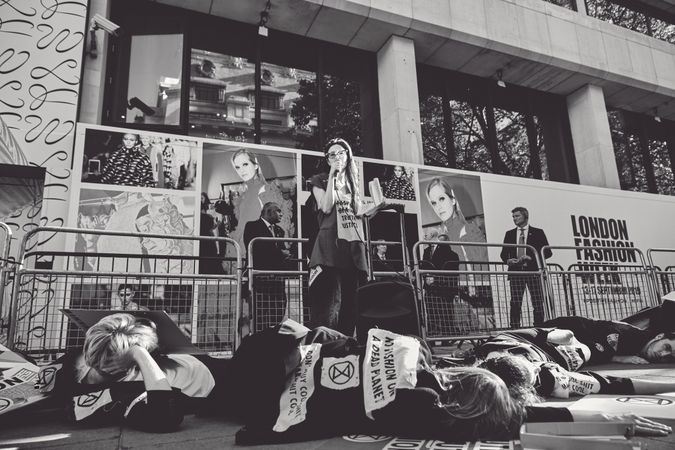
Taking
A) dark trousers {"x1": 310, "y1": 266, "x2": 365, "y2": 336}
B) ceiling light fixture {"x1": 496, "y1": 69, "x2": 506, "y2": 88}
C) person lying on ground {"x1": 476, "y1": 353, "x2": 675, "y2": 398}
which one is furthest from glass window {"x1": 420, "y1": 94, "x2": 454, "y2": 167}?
person lying on ground {"x1": 476, "y1": 353, "x2": 675, "y2": 398}

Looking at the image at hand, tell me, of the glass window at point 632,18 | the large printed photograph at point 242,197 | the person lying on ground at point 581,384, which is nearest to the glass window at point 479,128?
the glass window at point 632,18

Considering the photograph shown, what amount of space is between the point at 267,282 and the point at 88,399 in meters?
2.77

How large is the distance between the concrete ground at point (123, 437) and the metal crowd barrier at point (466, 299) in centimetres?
318

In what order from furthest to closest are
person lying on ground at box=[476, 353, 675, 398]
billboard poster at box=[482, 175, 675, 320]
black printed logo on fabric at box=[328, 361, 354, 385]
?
billboard poster at box=[482, 175, 675, 320] < person lying on ground at box=[476, 353, 675, 398] < black printed logo on fabric at box=[328, 361, 354, 385]

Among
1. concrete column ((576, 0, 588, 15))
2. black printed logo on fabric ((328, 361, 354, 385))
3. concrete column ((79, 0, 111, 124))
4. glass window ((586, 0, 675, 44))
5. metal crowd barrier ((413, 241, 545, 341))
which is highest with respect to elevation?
glass window ((586, 0, 675, 44))

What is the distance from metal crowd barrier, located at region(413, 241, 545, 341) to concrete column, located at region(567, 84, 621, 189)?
6130mm

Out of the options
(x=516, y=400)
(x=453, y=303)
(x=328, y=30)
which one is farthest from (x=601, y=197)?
(x=516, y=400)

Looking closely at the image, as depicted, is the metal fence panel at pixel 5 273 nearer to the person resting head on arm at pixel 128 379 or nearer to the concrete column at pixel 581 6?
the person resting head on arm at pixel 128 379

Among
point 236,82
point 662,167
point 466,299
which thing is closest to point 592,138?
point 662,167

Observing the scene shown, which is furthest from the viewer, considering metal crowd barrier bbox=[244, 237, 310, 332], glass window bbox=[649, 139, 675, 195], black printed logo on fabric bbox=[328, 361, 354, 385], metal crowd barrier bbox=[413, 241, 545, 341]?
glass window bbox=[649, 139, 675, 195]

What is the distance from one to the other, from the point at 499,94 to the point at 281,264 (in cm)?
844

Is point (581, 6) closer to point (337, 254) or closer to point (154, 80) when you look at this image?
point (154, 80)

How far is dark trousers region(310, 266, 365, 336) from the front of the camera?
12.5 feet

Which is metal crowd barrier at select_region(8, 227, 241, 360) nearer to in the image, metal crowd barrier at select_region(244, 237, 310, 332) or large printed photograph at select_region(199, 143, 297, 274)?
metal crowd barrier at select_region(244, 237, 310, 332)
